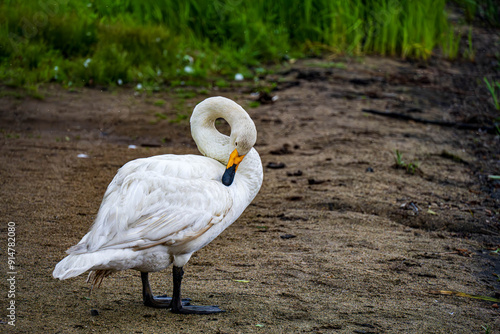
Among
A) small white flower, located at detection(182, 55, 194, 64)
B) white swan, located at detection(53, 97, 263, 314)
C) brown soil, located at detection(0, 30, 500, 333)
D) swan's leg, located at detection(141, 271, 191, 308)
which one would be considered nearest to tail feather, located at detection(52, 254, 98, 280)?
white swan, located at detection(53, 97, 263, 314)

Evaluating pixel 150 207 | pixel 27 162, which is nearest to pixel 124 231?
pixel 150 207

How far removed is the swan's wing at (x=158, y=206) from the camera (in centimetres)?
288

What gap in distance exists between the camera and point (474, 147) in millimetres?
Answer: 6121

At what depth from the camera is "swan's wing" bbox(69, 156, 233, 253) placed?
9.45ft

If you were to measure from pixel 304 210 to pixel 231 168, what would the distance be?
1.52 m

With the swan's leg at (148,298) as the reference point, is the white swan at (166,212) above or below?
above

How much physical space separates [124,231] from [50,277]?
2.46 feet

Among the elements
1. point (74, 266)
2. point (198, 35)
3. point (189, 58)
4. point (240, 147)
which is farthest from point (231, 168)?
point (198, 35)

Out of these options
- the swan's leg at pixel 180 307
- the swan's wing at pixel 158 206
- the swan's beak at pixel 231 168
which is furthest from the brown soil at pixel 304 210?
the swan's beak at pixel 231 168

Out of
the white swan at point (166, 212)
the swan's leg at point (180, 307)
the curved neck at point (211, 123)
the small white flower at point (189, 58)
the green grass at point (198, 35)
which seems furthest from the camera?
the small white flower at point (189, 58)

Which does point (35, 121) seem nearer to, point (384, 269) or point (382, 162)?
point (382, 162)

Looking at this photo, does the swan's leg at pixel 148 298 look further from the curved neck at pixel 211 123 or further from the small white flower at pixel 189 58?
the small white flower at pixel 189 58

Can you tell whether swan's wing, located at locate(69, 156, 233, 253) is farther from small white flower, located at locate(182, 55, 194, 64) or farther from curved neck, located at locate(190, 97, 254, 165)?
small white flower, located at locate(182, 55, 194, 64)

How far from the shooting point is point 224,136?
3502 millimetres
